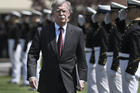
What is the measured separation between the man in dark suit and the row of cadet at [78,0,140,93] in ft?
3.50

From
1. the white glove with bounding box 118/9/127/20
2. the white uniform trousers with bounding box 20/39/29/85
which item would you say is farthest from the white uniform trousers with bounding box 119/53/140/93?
the white uniform trousers with bounding box 20/39/29/85

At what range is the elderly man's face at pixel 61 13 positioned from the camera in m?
6.59

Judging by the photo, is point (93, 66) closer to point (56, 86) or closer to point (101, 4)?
point (101, 4)

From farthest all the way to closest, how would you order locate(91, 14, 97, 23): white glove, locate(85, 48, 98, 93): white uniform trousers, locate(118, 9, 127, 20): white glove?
locate(91, 14, 97, 23): white glove < locate(85, 48, 98, 93): white uniform trousers < locate(118, 9, 127, 20): white glove

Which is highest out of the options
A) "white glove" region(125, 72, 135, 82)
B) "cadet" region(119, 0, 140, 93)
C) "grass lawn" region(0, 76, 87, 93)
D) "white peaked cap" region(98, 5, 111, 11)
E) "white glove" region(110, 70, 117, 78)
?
"white peaked cap" region(98, 5, 111, 11)

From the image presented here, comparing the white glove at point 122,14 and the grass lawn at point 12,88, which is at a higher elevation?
the white glove at point 122,14

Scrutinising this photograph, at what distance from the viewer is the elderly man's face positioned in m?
6.59

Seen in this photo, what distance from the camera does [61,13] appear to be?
6578 mm

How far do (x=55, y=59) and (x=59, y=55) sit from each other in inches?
3.0

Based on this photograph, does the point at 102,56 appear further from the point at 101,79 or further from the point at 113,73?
the point at 113,73

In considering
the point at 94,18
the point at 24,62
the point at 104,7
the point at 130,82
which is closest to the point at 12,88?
the point at 24,62

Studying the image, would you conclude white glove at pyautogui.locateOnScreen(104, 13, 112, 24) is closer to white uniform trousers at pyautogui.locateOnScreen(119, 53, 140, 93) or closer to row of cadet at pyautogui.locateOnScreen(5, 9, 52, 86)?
white uniform trousers at pyautogui.locateOnScreen(119, 53, 140, 93)

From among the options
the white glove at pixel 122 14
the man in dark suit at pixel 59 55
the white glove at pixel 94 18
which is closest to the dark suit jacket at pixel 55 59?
the man in dark suit at pixel 59 55

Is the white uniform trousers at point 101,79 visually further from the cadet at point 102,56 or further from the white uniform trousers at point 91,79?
the white uniform trousers at point 91,79
